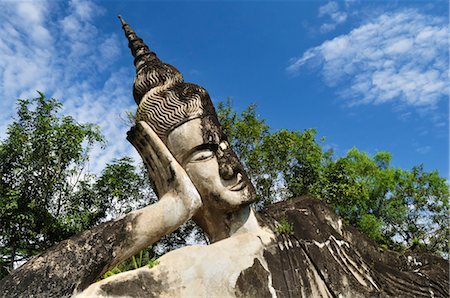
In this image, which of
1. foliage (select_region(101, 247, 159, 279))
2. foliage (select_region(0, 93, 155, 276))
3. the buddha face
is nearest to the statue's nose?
the buddha face

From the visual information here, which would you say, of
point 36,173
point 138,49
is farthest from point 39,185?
point 138,49

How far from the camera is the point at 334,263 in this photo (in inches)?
192

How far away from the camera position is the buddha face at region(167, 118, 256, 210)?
4949 mm

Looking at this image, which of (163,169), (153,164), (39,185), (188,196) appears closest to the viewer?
(188,196)

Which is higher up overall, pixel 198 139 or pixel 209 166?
pixel 198 139

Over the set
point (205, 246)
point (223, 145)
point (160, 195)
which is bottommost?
point (205, 246)

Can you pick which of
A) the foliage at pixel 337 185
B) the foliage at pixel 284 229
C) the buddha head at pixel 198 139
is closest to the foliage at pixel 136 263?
the buddha head at pixel 198 139

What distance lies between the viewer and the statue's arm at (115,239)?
3646 mm

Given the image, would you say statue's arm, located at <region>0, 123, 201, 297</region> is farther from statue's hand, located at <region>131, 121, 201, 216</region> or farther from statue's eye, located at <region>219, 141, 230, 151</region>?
statue's eye, located at <region>219, 141, 230, 151</region>

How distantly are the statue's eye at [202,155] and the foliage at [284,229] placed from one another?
112cm

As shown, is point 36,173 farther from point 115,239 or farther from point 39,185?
point 115,239

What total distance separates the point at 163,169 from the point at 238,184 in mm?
884

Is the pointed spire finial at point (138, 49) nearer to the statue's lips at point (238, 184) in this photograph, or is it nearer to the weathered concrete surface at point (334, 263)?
the statue's lips at point (238, 184)

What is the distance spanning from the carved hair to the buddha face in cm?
13
